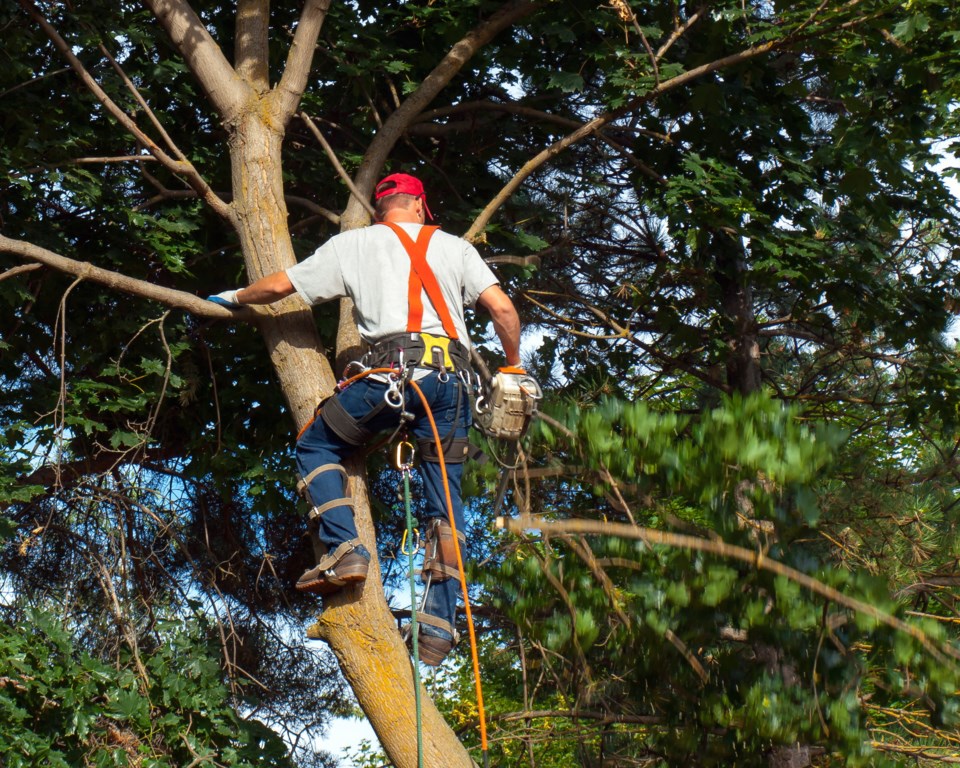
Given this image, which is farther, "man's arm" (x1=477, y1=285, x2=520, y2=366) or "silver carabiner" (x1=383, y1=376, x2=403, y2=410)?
"man's arm" (x1=477, y1=285, x2=520, y2=366)

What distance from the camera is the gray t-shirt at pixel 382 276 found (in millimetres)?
4551

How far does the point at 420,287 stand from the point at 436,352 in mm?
269

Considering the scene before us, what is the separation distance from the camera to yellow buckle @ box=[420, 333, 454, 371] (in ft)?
14.6

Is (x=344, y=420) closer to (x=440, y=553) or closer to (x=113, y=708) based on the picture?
(x=440, y=553)

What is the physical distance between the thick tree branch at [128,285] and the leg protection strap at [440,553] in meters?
1.19

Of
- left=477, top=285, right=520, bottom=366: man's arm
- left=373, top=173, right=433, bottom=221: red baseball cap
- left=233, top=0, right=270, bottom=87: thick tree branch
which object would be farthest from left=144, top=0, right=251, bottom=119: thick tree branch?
left=477, top=285, right=520, bottom=366: man's arm

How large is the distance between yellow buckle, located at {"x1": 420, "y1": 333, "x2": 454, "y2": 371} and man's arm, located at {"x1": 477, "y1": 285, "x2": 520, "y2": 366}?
10.5 inches

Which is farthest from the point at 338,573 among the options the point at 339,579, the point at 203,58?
the point at 203,58

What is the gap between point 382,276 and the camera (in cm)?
455

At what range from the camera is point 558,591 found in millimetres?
4148

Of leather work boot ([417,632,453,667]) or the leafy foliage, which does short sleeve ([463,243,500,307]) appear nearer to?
leather work boot ([417,632,453,667])

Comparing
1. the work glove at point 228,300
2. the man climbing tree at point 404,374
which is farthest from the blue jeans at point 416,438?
the work glove at point 228,300

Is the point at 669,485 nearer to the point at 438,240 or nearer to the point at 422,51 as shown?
the point at 438,240

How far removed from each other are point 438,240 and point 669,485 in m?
1.49
